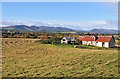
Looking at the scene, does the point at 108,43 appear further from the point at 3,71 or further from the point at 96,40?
the point at 3,71

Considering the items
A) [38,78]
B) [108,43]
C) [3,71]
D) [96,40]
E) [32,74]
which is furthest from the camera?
[96,40]

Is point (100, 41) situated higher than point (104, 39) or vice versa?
point (104, 39)

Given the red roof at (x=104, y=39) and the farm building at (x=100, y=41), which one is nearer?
the farm building at (x=100, y=41)

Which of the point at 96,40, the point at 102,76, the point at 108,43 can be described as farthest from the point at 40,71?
the point at 96,40

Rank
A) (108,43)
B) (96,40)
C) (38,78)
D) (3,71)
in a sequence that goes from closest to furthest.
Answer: (38,78) → (3,71) → (108,43) → (96,40)

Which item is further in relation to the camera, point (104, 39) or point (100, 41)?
point (100, 41)

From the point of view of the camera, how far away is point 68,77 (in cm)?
1073

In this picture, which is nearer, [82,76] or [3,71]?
[82,76]

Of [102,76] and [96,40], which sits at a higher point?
[96,40]

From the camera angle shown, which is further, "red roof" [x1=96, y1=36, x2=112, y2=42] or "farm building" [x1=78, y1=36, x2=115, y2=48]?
"red roof" [x1=96, y1=36, x2=112, y2=42]

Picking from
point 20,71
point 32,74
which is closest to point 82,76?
point 32,74

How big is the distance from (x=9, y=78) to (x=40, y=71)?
3.04 meters

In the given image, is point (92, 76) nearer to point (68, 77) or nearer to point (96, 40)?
point (68, 77)

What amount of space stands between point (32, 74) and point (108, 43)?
32.1 meters
